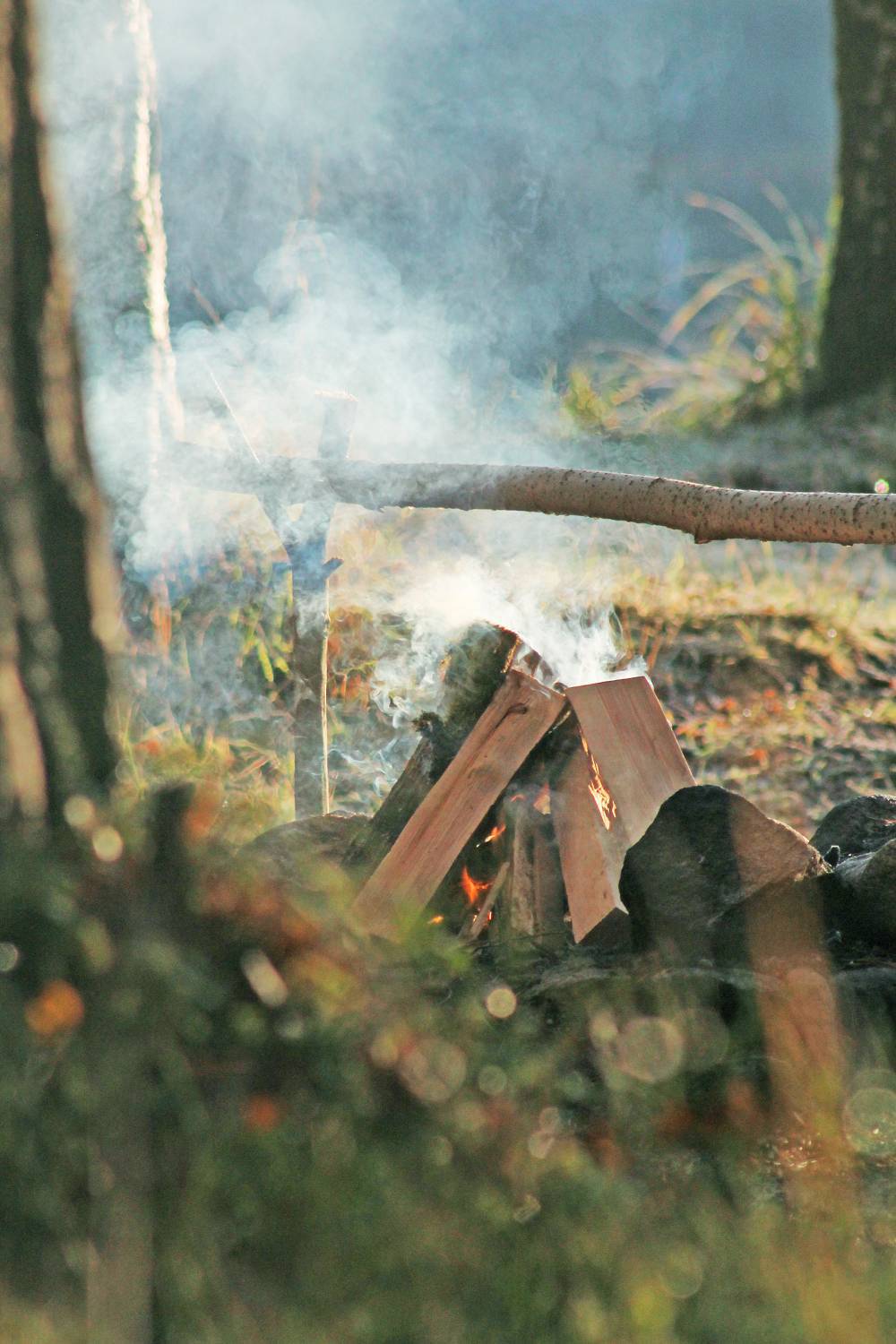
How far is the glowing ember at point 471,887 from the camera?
303 cm

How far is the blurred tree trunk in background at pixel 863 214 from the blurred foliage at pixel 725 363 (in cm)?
28

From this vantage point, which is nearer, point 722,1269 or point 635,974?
point 722,1269

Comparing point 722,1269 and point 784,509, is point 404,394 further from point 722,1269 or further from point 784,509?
point 722,1269

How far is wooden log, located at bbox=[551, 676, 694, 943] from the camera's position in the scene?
290cm

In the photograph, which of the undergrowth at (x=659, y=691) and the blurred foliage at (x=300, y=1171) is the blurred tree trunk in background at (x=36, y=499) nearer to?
the blurred foliage at (x=300, y=1171)

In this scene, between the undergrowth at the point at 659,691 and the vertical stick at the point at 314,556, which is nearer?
the vertical stick at the point at 314,556

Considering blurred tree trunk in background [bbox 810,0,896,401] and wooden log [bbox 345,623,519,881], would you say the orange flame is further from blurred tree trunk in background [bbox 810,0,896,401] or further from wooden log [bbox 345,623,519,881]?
blurred tree trunk in background [bbox 810,0,896,401]

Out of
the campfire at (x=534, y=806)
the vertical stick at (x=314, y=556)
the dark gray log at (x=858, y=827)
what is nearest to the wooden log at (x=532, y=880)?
the campfire at (x=534, y=806)

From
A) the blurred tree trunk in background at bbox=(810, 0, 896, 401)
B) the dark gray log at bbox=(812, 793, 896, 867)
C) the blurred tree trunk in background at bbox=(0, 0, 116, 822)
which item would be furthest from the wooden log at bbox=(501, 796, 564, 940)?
the blurred tree trunk in background at bbox=(810, 0, 896, 401)

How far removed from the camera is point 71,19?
4598 mm

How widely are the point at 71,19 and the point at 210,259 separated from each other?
10.9 feet

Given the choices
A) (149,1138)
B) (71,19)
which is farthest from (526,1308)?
(71,19)

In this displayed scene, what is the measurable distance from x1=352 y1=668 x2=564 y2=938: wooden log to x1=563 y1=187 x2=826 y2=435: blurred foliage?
4921 millimetres

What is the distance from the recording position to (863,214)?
780 cm
